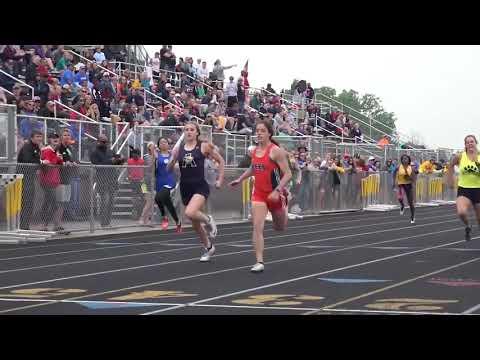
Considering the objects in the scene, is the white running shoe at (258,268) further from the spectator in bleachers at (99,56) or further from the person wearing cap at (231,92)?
the person wearing cap at (231,92)

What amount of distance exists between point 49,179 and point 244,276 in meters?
8.36

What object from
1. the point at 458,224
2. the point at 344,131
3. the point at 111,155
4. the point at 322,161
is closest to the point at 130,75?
the point at 322,161

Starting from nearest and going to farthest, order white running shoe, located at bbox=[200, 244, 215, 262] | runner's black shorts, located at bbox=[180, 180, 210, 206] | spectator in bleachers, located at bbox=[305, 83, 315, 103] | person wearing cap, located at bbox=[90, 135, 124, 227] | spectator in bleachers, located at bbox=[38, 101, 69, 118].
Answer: white running shoe, located at bbox=[200, 244, 215, 262], runner's black shorts, located at bbox=[180, 180, 210, 206], person wearing cap, located at bbox=[90, 135, 124, 227], spectator in bleachers, located at bbox=[38, 101, 69, 118], spectator in bleachers, located at bbox=[305, 83, 315, 103]

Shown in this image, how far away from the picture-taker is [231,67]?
142 feet

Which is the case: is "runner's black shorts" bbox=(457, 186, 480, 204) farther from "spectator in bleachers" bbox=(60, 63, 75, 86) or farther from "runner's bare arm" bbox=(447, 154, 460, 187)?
"spectator in bleachers" bbox=(60, 63, 75, 86)

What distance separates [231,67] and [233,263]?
→ 92.2 feet

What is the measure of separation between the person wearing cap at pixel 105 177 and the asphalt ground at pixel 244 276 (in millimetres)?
1111

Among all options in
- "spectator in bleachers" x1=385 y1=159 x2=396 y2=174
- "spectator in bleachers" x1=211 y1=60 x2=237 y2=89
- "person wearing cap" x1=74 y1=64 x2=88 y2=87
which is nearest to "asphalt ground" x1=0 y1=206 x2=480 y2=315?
"person wearing cap" x1=74 y1=64 x2=88 y2=87

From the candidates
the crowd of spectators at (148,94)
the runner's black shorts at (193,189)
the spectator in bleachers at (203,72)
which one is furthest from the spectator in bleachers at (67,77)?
the runner's black shorts at (193,189)

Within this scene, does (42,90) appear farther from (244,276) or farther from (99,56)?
(244,276)

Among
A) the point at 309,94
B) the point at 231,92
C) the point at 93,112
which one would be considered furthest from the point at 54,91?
the point at 309,94

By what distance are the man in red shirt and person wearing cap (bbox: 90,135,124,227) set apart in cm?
152

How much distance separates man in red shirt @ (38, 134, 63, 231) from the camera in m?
20.8
